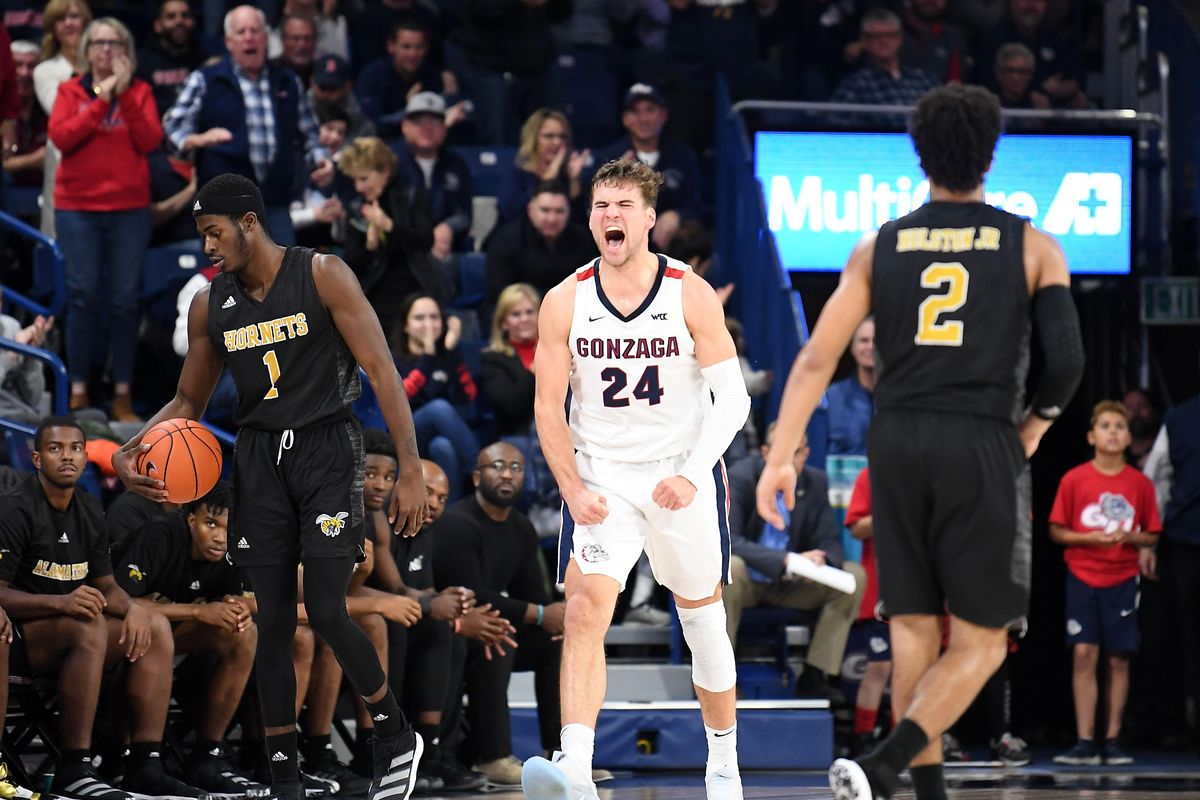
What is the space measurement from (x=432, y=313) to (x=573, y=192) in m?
2.10

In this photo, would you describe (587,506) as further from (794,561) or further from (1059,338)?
(794,561)

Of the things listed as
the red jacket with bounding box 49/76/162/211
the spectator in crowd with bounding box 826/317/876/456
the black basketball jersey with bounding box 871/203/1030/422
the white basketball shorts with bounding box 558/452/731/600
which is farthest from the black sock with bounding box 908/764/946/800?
the red jacket with bounding box 49/76/162/211

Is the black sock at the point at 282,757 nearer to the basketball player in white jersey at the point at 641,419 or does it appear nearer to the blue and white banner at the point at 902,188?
the basketball player in white jersey at the point at 641,419

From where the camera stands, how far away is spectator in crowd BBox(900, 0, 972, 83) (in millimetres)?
13766

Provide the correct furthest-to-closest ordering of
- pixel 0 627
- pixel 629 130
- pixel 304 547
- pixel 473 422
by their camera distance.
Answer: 1. pixel 629 130
2. pixel 473 422
3. pixel 0 627
4. pixel 304 547

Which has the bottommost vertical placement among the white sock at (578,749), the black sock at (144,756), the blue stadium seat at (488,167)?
the black sock at (144,756)

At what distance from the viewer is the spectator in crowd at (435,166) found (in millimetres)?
11797

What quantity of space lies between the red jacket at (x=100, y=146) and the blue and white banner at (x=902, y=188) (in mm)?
4269

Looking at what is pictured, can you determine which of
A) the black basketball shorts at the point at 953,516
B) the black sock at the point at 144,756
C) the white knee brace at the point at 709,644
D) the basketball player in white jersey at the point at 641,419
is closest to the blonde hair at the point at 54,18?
the black sock at the point at 144,756

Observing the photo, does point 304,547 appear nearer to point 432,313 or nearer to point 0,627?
point 0,627

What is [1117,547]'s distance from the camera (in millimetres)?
10711

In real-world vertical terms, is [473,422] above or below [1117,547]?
above

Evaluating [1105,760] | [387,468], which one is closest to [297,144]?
[387,468]

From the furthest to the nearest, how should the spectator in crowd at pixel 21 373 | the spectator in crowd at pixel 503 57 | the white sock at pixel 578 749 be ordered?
the spectator in crowd at pixel 503 57 → the spectator in crowd at pixel 21 373 → the white sock at pixel 578 749
